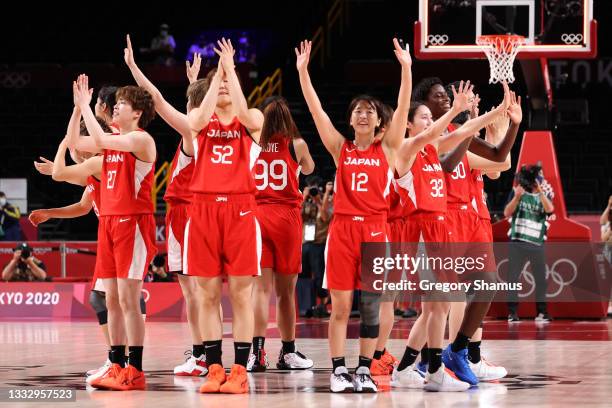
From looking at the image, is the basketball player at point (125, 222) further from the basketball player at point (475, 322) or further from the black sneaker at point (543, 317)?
the black sneaker at point (543, 317)

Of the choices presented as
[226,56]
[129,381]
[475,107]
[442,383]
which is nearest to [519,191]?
[475,107]

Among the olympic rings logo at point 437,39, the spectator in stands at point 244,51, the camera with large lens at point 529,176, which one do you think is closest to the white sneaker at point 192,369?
the camera with large lens at point 529,176

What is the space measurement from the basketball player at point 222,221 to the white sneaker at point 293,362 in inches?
58.9

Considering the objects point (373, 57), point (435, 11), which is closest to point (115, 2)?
point (373, 57)

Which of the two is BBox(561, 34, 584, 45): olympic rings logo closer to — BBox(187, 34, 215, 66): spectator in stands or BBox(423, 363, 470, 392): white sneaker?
BBox(423, 363, 470, 392): white sneaker

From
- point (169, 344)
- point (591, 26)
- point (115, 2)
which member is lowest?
point (169, 344)

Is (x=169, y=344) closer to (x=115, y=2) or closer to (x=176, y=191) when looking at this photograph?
(x=176, y=191)

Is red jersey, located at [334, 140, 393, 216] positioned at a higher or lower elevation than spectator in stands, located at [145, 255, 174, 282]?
higher

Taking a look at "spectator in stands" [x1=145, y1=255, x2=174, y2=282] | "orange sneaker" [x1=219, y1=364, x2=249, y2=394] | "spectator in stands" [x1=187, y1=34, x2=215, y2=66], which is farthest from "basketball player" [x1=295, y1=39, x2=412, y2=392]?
"spectator in stands" [x1=187, y1=34, x2=215, y2=66]

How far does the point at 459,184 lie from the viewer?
8.62 m

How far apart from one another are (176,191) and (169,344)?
3.00 meters

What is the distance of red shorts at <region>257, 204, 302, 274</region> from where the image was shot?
30.3 ft

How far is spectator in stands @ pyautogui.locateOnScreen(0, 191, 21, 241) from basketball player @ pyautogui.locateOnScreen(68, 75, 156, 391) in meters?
12.6

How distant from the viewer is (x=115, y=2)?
30984 mm
